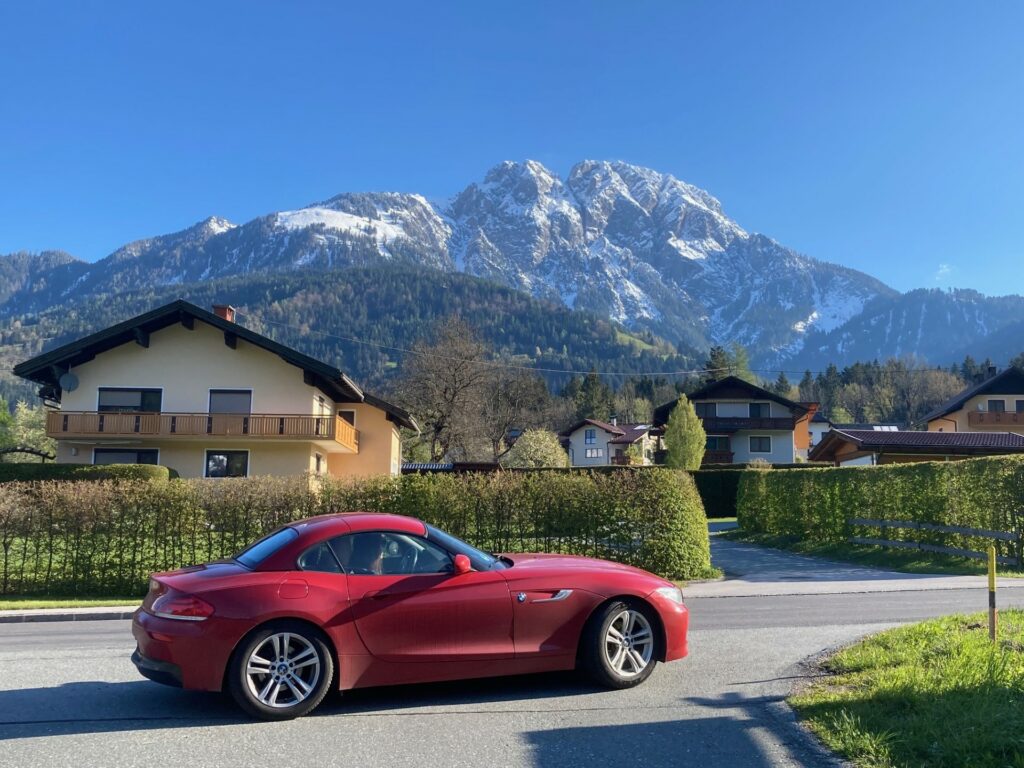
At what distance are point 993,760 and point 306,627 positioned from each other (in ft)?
14.5

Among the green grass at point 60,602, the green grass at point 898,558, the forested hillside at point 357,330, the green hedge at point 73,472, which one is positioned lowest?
the green grass at point 60,602

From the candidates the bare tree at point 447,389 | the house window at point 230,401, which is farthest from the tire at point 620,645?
the bare tree at point 447,389

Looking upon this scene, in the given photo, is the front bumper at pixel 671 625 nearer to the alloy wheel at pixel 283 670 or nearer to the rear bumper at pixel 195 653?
the alloy wheel at pixel 283 670

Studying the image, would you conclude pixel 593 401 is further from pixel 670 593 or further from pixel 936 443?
pixel 670 593

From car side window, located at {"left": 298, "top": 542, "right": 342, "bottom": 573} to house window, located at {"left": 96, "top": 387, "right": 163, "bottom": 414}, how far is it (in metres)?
Answer: 33.5

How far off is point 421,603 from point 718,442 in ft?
215

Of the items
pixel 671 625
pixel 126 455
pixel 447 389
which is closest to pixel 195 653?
pixel 671 625

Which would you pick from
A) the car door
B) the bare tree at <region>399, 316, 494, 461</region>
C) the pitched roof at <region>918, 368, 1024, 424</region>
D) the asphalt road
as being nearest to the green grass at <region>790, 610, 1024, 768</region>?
the asphalt road

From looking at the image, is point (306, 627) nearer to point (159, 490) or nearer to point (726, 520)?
point (159, 490)

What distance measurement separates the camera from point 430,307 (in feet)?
646

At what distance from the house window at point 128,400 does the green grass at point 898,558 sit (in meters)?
26.9

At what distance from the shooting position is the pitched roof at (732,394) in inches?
2677

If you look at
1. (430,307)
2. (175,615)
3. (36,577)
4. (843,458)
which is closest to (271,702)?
(175,615)

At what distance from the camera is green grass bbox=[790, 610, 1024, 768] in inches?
186
